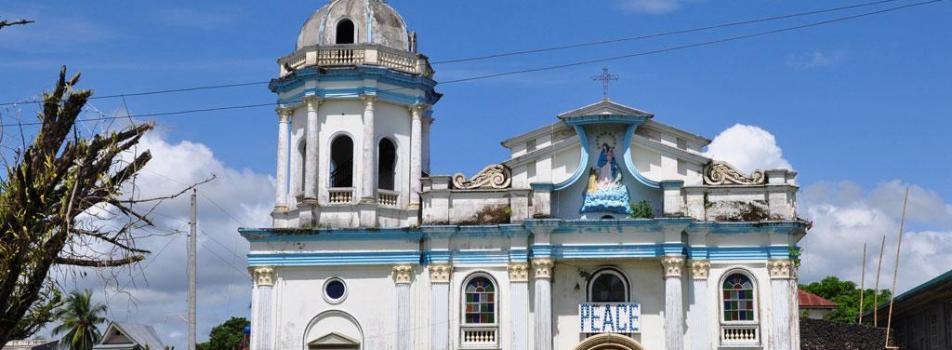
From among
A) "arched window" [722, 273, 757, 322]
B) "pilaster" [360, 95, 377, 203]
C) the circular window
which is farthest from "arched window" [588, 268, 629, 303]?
the circular window

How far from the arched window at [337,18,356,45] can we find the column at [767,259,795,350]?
11955 millimetres

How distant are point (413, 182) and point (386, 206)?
37.9 inches

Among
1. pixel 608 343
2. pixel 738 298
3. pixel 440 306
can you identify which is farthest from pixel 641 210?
pixel 440 306

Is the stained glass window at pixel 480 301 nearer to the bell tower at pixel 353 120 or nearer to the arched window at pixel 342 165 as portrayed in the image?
the bell tower at pixel 353 120

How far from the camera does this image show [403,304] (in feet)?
99.6

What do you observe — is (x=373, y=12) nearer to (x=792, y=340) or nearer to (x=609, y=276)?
(x=609, y=276)

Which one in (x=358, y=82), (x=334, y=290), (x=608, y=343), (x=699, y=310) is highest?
(x=358, y=82)

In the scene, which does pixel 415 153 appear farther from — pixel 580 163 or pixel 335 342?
pixel 335 342

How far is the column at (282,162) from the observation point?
31.5 m

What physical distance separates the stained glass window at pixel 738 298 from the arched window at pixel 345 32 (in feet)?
37.1

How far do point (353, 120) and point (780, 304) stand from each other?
37.0ft

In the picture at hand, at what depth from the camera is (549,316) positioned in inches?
1162

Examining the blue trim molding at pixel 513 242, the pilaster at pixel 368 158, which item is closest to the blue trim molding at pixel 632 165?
the blue trim molding at pixel 513 242

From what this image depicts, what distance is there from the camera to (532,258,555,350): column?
2933 cm
